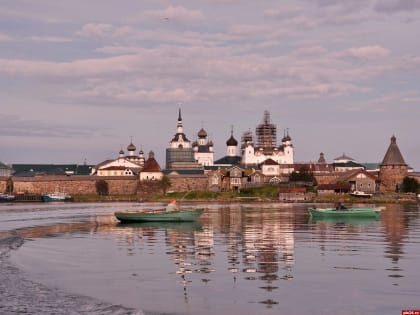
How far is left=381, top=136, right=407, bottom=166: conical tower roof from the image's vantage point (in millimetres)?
108250

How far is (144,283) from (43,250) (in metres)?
9.53

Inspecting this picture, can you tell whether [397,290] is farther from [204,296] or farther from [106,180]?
[106,180]

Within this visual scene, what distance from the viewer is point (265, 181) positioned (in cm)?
11650

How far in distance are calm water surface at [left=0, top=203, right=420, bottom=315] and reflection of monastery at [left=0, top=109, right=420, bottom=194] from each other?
70901 mm

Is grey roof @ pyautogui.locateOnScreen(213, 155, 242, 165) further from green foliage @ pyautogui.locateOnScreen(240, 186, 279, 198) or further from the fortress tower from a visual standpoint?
the fortress tower

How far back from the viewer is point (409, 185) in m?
103

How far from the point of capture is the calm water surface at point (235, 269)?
53.4ft

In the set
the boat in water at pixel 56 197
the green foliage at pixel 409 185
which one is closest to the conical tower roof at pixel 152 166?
the boat in water at pixel 56 197

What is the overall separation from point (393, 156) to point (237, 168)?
23.8 metres

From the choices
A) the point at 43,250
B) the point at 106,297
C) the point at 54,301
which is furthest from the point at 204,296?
the point at 43,250

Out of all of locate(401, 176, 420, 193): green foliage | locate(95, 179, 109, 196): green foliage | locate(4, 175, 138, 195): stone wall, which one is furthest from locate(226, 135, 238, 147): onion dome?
locate(401, 176, 420, 193): green foliage

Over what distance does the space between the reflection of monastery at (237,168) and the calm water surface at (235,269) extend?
7090 cm

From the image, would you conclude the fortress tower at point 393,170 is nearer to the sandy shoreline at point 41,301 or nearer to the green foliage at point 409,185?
the green foliage at point 409,185

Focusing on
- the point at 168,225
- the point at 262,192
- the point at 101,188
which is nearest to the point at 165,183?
the point at 101,188
